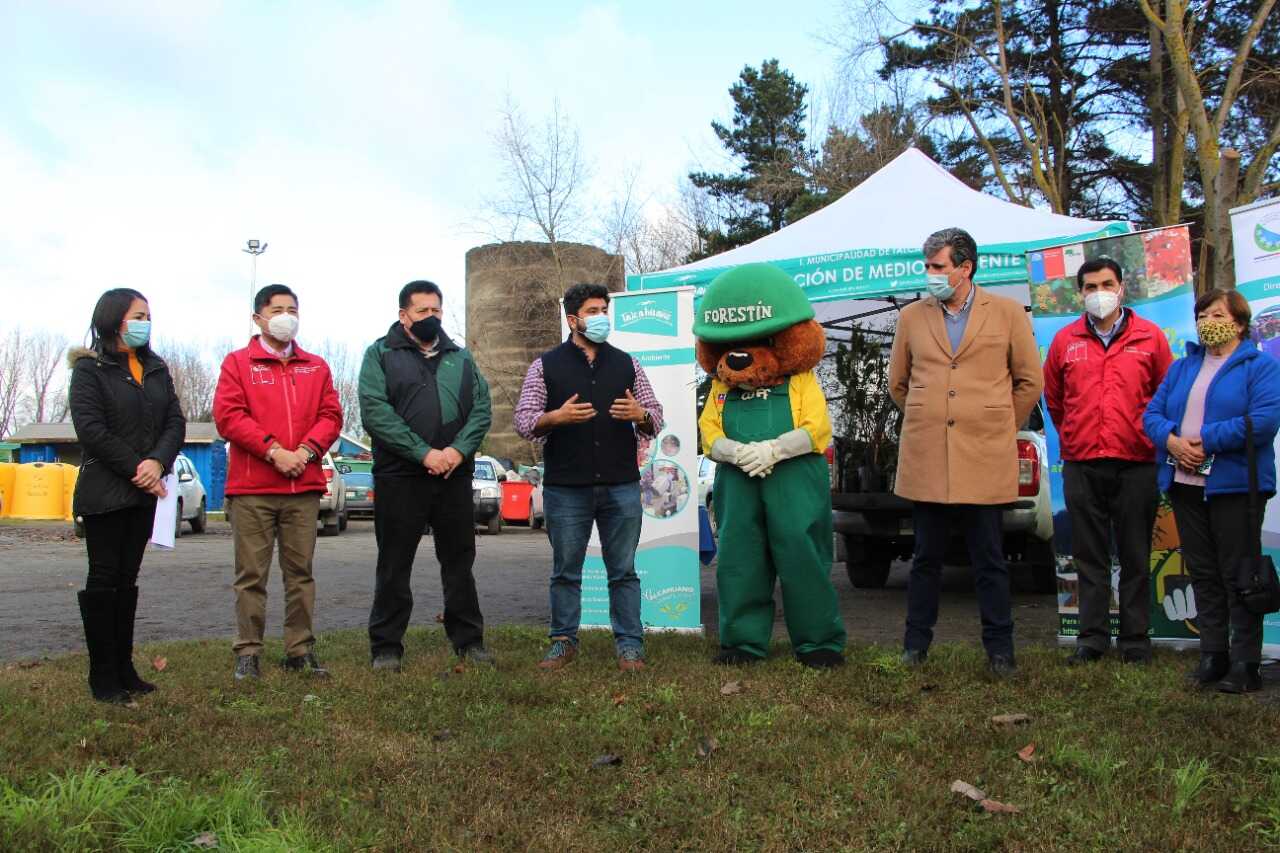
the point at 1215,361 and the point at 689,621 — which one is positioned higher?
the point at 1215,361

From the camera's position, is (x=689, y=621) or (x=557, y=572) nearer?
(x=557, y=572)

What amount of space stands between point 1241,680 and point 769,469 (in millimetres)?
2271

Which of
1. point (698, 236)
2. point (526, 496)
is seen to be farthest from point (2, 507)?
point (698, 236)

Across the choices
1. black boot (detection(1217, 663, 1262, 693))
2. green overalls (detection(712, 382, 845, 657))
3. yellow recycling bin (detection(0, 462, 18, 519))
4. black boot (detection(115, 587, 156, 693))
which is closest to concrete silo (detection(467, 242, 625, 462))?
yellow recycling bin (detection(0, 462, 18, 519))

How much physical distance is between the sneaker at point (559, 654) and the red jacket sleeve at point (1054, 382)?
9.36 feet

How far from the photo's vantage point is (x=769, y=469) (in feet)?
17.1

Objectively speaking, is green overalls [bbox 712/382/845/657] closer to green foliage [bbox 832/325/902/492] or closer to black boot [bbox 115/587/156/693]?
black boot [bbox 115/587/156/693]

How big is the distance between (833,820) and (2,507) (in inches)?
1027

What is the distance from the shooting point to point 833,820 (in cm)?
319

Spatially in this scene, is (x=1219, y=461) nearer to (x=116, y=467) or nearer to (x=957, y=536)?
(x=957, y=536)

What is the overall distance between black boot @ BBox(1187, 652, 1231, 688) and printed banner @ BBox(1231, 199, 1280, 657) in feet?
2.93

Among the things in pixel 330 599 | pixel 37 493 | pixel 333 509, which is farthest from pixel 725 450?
pixel 37 493

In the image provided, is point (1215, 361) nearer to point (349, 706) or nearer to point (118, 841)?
point (349, 706)

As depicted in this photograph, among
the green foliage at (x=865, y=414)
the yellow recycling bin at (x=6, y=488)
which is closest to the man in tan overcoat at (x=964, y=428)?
the green foliage at (x=865, y=414)
